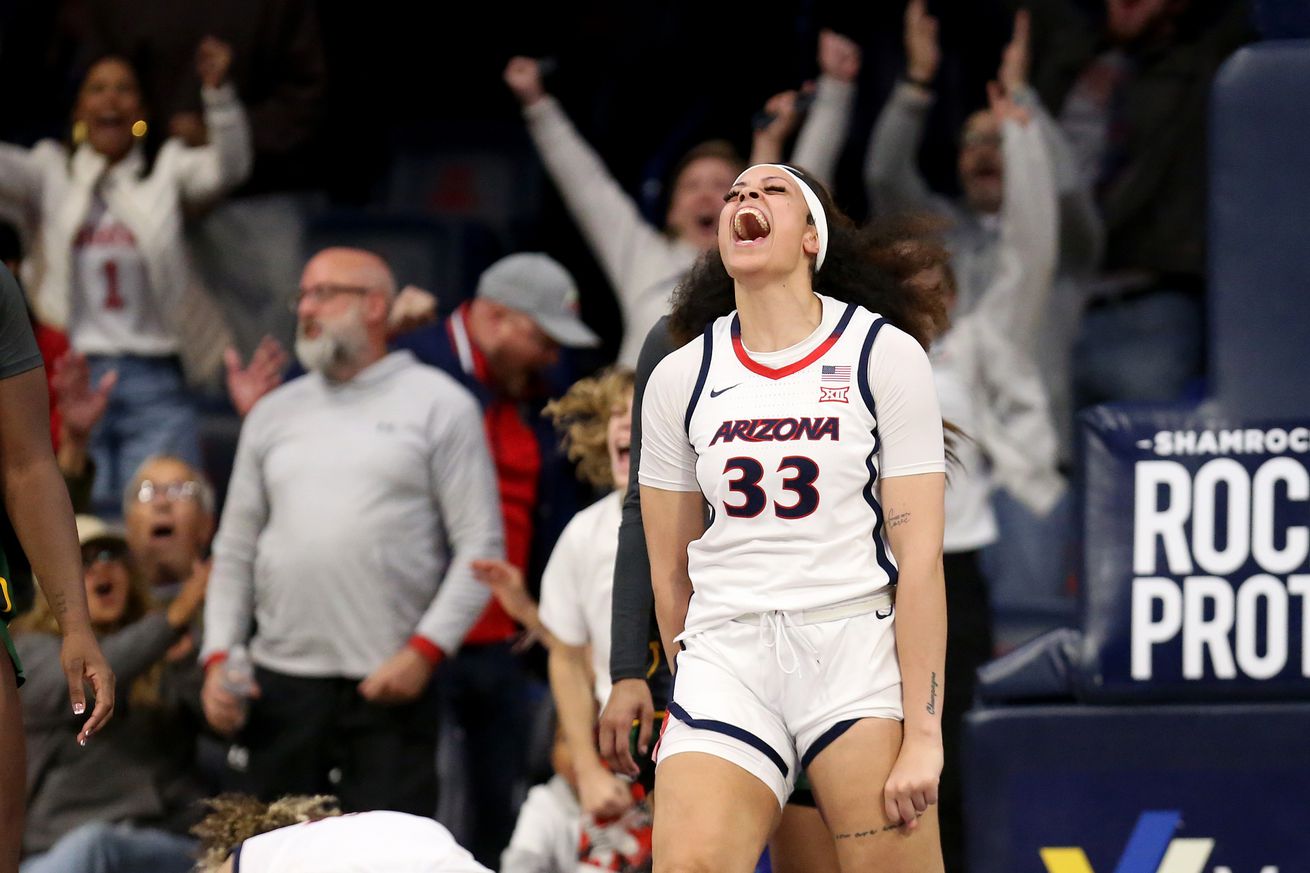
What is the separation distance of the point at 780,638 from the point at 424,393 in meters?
2.51

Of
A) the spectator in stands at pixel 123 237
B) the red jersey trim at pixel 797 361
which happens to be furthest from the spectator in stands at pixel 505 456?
the red jersey trim at pixel 797 361

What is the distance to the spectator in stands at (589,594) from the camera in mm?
4613

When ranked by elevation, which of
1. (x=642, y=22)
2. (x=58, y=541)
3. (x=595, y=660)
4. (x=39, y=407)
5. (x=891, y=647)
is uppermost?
(x=642, y=22)

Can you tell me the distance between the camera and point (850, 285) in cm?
351

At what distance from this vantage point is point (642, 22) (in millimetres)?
7719

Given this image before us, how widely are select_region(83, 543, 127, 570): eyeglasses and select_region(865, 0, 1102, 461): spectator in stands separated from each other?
266 centimetres

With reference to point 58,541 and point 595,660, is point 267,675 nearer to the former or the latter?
point 595,660

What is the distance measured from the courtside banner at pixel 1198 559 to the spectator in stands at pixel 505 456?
1.92 meters

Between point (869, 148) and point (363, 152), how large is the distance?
2.14 m

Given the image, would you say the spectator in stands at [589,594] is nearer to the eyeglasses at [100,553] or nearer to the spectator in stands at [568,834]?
the spectator in stands at [568,834]

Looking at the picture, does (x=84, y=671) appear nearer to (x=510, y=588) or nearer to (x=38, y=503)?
(x=38, y=503)

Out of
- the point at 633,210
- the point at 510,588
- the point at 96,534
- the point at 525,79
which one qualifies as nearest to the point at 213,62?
the point at 525,79

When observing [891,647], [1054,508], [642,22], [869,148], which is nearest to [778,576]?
[891,647]

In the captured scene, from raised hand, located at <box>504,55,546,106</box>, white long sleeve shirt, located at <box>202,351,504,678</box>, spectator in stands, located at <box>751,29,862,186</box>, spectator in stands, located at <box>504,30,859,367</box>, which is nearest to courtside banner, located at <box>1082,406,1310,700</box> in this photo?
white long sleeve shirt, located at <box>202,351,504,678</box>
